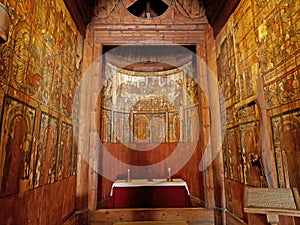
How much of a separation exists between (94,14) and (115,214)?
5.13 meters

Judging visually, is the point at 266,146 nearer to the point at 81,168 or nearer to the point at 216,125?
the point at 216,125

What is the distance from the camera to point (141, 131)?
7762 mm

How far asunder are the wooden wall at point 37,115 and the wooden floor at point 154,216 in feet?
2.55

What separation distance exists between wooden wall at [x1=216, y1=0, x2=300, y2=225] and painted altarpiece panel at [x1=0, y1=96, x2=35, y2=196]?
10.4 ft

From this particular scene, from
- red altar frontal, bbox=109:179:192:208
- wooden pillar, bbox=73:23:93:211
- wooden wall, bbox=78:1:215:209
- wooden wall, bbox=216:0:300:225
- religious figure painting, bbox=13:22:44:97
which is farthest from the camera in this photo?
wooden wall, bbox=78:1:215:209

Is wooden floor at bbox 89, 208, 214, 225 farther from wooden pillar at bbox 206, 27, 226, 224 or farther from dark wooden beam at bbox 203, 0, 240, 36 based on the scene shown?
dark wooden beam at bbox 203, 0, 240, 36

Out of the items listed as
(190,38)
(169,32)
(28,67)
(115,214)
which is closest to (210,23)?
(190,38)

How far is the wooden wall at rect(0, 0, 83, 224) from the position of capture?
228 cm

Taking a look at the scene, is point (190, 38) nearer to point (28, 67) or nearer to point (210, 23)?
point (210, 23)

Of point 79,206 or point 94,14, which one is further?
point 94,14

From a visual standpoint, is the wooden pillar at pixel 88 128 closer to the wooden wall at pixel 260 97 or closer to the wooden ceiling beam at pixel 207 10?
the wooden ceiling beam at pixel 207 10

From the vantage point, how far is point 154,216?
4.82 m

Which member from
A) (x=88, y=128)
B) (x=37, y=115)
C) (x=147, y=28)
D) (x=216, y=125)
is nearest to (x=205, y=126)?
(x=216, y=125)

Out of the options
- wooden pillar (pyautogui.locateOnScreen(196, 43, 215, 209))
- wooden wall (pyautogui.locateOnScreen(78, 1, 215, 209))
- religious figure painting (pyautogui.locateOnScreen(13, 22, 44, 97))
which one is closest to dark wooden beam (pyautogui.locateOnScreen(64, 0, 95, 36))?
wooden wall (pyautogui.locateOnScreen(78, 1, 215, 209))
